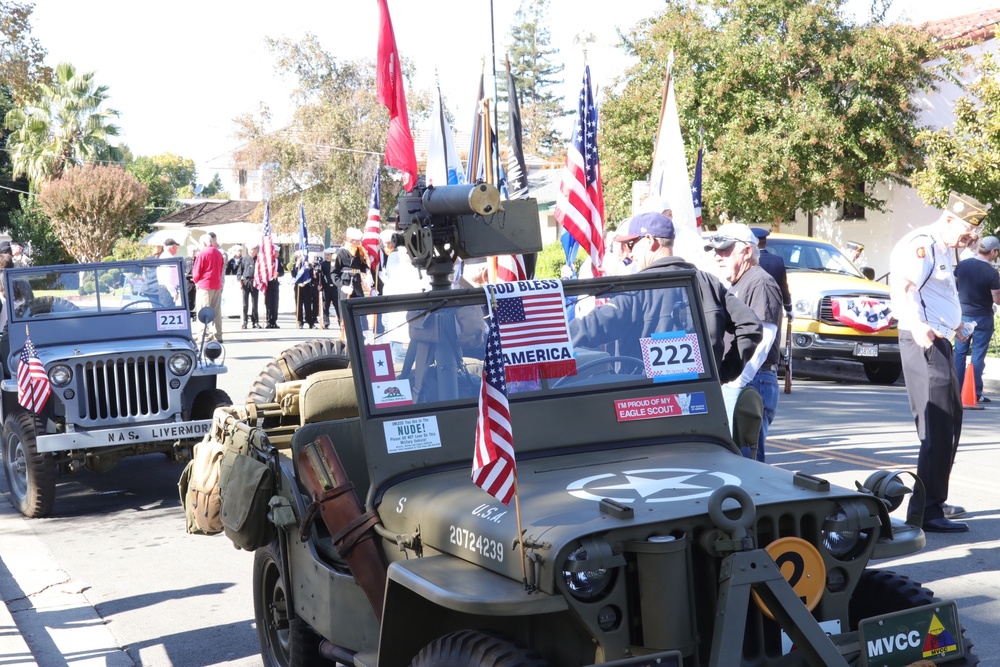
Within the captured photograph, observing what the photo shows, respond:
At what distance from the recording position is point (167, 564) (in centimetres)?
728

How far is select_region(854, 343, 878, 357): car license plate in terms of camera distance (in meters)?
15.3

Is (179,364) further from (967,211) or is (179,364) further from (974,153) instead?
(974,153)

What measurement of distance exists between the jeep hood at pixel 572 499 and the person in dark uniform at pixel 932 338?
3021mm

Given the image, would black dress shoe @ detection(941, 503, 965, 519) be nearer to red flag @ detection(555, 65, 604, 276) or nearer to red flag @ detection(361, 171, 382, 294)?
red flag @ detection(555, 65, 604, 276)

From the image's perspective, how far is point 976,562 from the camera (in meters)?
6.53

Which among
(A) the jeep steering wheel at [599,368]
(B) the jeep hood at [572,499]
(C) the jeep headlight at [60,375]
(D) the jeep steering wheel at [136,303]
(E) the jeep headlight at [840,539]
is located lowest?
(E) the jeep headlight at [840,539]

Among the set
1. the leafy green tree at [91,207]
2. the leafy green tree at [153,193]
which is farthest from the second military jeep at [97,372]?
the leafy green tree at [153,193]

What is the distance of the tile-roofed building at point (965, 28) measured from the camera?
87.3 ft

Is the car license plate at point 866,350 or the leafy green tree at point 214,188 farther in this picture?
the leafy green tree at point 214,188

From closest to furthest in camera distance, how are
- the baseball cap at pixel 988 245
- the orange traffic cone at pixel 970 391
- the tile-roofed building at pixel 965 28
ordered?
the orange traffic cone at pixel 970 391
the baseball cap at pixel 988 245
the tile-roofed building at pixel 965 28

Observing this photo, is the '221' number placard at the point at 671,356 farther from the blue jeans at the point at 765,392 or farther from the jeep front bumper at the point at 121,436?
the jeep front bumper at the point at 121,436

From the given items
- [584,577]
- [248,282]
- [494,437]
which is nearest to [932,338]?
[494,437]

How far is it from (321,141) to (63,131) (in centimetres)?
1370

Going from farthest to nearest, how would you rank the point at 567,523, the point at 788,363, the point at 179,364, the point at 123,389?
1. the point at 788,363
2. the point at 179,364
3. the point at 123,389
4. the point at 567,523
